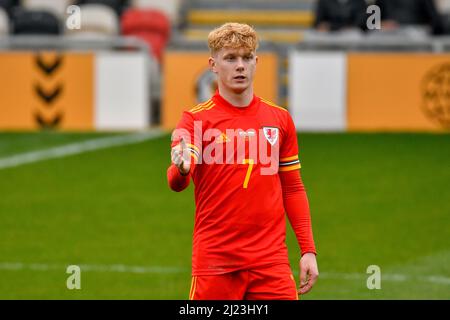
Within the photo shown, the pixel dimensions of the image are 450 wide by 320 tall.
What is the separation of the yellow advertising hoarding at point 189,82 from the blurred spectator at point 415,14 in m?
2.93

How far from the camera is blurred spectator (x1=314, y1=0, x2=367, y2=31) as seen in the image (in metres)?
22.5

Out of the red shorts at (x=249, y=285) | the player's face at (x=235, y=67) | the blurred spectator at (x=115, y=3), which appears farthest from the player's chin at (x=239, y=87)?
the blurred spectator at (x=115, y=3)

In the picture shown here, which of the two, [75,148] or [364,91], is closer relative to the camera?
[75,148]

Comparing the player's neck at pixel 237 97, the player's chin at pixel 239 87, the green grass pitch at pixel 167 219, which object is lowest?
the green grass pitch at pixel 167 219

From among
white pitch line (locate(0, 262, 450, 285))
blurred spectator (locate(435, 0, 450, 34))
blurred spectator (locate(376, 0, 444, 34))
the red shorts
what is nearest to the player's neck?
the red shorts

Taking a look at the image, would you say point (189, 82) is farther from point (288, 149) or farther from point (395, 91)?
point (288, 149)

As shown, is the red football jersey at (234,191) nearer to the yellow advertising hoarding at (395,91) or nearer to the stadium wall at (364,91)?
the yellow advertising hoarding at (395,91)

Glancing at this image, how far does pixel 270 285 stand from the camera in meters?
7.22

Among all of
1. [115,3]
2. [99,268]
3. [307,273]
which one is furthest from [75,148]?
[307,273]

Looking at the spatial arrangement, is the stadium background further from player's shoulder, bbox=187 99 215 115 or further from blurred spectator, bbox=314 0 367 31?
player's shoulder, bbox=187 99 215 115

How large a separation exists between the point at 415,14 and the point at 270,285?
17695mm

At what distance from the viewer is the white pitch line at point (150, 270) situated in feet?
40.0

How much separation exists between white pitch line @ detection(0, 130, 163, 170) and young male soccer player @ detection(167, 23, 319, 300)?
37.2 feet
